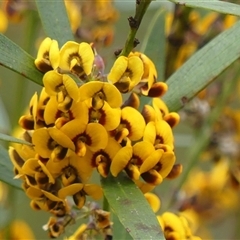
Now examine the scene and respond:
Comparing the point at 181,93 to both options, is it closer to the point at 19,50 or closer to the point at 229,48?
the point at 229,48

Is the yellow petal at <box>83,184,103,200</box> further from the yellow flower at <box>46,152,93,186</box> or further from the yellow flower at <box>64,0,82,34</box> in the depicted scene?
the yellow flower at <box>64,0,82,34</box>

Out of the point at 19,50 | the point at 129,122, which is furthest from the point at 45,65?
the point at 129,122

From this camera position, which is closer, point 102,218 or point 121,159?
point 121,159

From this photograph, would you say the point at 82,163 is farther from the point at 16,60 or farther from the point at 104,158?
the point at 16,60

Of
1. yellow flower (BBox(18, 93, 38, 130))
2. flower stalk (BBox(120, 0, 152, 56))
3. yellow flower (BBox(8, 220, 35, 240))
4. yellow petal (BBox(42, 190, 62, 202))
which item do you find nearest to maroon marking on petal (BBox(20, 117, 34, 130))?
yellow flower (BBox(18, 93, 38, 130))

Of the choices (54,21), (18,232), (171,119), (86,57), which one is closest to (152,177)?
(171,119)

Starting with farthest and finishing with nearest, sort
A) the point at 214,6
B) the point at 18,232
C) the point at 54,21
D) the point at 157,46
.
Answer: the point at 18,232 → the point at 157,46 → the point at 54,21 → the point at 214,6

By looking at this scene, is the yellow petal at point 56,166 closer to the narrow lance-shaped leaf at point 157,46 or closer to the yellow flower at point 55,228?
the yellow flower at point 55,228

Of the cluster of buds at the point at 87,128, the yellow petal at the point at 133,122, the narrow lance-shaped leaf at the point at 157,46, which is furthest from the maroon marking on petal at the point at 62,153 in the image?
the narrow lance-shaped leaf at the point at 157,46
